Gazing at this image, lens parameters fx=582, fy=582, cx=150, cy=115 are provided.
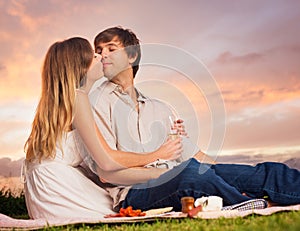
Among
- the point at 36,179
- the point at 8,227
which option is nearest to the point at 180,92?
the point at 36,179

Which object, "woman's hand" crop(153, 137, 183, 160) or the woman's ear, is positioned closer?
"woman's hand" crop(153, 137, 183, 160)

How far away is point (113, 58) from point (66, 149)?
73 centimetres

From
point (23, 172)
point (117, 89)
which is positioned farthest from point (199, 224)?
point (23, 172)

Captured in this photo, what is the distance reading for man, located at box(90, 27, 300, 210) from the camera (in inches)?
143

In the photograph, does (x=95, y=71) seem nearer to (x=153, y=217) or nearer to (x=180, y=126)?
(x=180, y=126)

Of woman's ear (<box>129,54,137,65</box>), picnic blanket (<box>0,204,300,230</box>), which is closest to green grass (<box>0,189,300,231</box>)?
picnic blanket (<box>0,204,300,230</box>)

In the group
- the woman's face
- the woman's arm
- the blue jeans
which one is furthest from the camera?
the woman's face

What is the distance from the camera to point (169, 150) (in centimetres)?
384

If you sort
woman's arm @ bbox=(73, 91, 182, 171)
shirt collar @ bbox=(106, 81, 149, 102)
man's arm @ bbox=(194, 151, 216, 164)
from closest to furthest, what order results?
woman's arm @ bbox=(73, 91, 182, 171)
shirt collar @ bbox=(106, 81, 149, 102)
man's arm @ bbox=(194, 151, 216, 164)

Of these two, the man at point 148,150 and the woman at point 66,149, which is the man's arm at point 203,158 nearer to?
the man at point 148,150

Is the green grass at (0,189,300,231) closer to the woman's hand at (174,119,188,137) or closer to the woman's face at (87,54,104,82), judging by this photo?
the woman's hand at (174,119,188,137)

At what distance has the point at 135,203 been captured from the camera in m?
3.73

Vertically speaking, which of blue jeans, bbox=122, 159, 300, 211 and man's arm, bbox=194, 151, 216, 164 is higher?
man's arm, bbox=194, 151, 216, 164

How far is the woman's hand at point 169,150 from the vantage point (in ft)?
12.5
